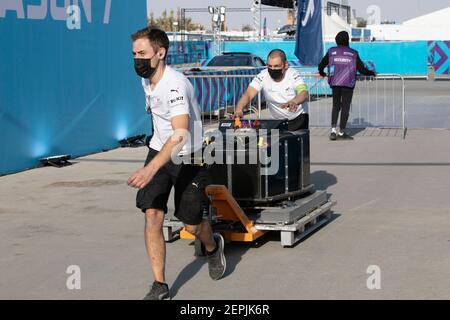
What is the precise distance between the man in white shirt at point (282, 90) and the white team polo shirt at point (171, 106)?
2.45 metres

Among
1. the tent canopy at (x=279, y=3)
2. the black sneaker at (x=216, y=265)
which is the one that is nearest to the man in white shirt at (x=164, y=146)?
the black sneaker at (x=216, y=265)

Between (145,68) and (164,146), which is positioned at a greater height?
(145,68)

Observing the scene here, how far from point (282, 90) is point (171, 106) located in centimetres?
321

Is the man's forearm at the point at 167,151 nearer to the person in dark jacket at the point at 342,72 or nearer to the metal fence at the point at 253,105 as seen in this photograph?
the person in dark jacket at the point at 342,72

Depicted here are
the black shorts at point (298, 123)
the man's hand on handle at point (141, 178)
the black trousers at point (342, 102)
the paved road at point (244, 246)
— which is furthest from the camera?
the black trousers at point (342, 102)

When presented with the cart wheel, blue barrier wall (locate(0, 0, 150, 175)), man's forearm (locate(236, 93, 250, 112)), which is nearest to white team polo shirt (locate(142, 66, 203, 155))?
the cart wheel

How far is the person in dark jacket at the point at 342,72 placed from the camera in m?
15.6

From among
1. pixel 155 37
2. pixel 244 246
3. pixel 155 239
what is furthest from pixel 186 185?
pixel 244 246

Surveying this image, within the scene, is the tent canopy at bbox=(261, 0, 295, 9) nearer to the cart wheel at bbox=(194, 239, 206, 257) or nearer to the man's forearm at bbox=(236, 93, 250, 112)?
the man's forearm at bbox=(236, 93, 250, 112)

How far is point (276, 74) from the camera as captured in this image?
8703 mm

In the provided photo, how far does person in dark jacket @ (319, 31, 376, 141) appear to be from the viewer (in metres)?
15.6

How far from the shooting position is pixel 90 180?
1138 cm

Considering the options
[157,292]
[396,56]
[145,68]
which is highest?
[145,68]

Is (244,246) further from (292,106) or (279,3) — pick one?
(279,3)
